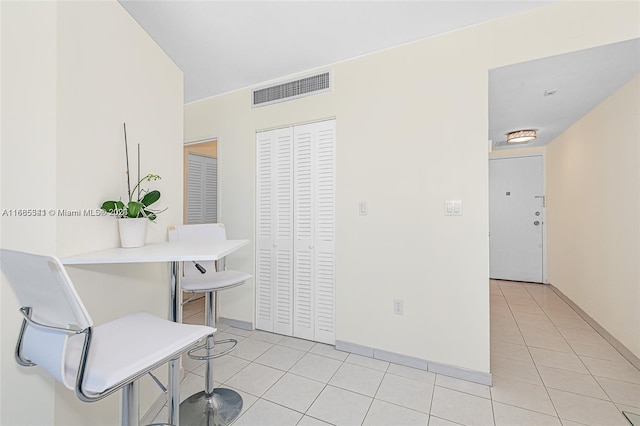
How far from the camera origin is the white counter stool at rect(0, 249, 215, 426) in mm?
727

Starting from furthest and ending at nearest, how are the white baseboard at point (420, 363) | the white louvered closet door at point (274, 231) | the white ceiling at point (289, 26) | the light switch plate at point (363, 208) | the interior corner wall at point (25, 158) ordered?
1. the white louvered closet door at point (274, 231)
2. the light switch plate at point (363, 208)
3. the white baseboard at point (420, 363)
4. the white ceiling at point (289, 26)
5. the interior corner wall at point (25, 158)

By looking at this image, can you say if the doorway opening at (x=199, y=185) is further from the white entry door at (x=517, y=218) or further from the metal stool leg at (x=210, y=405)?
the white entry door at (x=517, y=218)

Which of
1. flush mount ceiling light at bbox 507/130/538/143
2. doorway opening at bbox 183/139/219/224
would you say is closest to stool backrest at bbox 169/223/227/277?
doorway opening at bbox 183/139/219/224

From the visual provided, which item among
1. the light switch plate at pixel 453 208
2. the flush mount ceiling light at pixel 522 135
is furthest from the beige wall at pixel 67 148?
the flush mount ceiling light at pixel 522 135

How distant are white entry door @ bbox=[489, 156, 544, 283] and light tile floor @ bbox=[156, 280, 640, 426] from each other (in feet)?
6.20

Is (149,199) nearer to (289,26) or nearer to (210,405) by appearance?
(210,405)

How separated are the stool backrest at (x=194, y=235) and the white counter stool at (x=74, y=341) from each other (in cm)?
90

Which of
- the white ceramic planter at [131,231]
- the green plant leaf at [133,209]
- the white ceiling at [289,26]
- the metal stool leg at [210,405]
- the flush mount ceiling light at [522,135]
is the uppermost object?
the white ceiling at [289,26]

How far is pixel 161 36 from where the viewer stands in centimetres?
211

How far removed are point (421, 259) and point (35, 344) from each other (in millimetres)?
2109

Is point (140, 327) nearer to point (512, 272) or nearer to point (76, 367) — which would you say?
point (76, 367)

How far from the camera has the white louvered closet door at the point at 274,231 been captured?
9.03 feet

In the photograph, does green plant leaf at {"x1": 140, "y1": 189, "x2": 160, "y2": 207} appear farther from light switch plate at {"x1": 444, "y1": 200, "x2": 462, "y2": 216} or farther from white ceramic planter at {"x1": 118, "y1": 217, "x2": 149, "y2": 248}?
light switch plate at {"x1": 444, "y1": 200, "x2": 462, "y2": 216}

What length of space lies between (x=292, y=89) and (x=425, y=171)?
58.4 inches
